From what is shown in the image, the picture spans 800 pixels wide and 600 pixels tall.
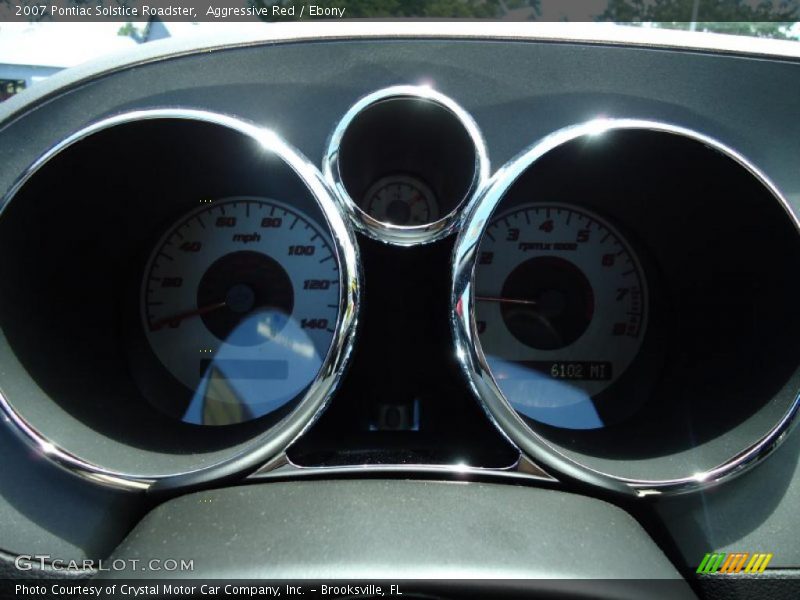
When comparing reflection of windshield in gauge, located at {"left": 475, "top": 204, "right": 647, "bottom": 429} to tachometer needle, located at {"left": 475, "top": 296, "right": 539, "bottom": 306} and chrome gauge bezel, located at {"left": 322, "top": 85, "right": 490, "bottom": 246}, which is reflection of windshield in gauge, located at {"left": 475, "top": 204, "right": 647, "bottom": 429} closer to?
tachometer needle, located at {"left": 475, "top": 296, "right": 539, "bottom": 306}

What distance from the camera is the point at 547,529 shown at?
4.33 ft

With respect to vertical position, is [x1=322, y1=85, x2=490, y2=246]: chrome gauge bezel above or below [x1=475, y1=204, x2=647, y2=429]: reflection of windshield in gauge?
above

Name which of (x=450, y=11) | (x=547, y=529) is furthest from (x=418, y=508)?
(x=450, y=11)

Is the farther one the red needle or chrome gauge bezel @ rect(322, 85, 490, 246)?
the red needle

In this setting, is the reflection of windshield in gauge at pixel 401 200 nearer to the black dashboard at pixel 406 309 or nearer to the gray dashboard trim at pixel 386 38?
the black dashboard at pixel 406 309

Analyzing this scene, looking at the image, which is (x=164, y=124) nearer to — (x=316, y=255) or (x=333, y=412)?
(x=316, y=255)

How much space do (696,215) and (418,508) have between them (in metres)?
0.97

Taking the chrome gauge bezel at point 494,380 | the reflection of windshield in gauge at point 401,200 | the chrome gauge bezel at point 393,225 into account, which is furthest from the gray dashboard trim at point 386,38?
the reflection of windshield in gauge at point 401,200

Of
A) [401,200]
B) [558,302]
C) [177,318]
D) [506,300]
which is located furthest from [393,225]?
[177,318]

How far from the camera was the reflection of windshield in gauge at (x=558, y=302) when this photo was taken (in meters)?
1.95

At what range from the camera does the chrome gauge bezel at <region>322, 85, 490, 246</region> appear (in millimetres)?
1589

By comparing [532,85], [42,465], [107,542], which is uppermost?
[532,85]

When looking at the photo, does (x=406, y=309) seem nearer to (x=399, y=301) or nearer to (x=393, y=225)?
(x=399, y=301)

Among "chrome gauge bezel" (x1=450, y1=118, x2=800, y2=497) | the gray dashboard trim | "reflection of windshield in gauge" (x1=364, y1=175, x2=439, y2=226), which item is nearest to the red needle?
"reflection of windshield in gauge" (x1=364, y1=175, x2=439, y2=226)
